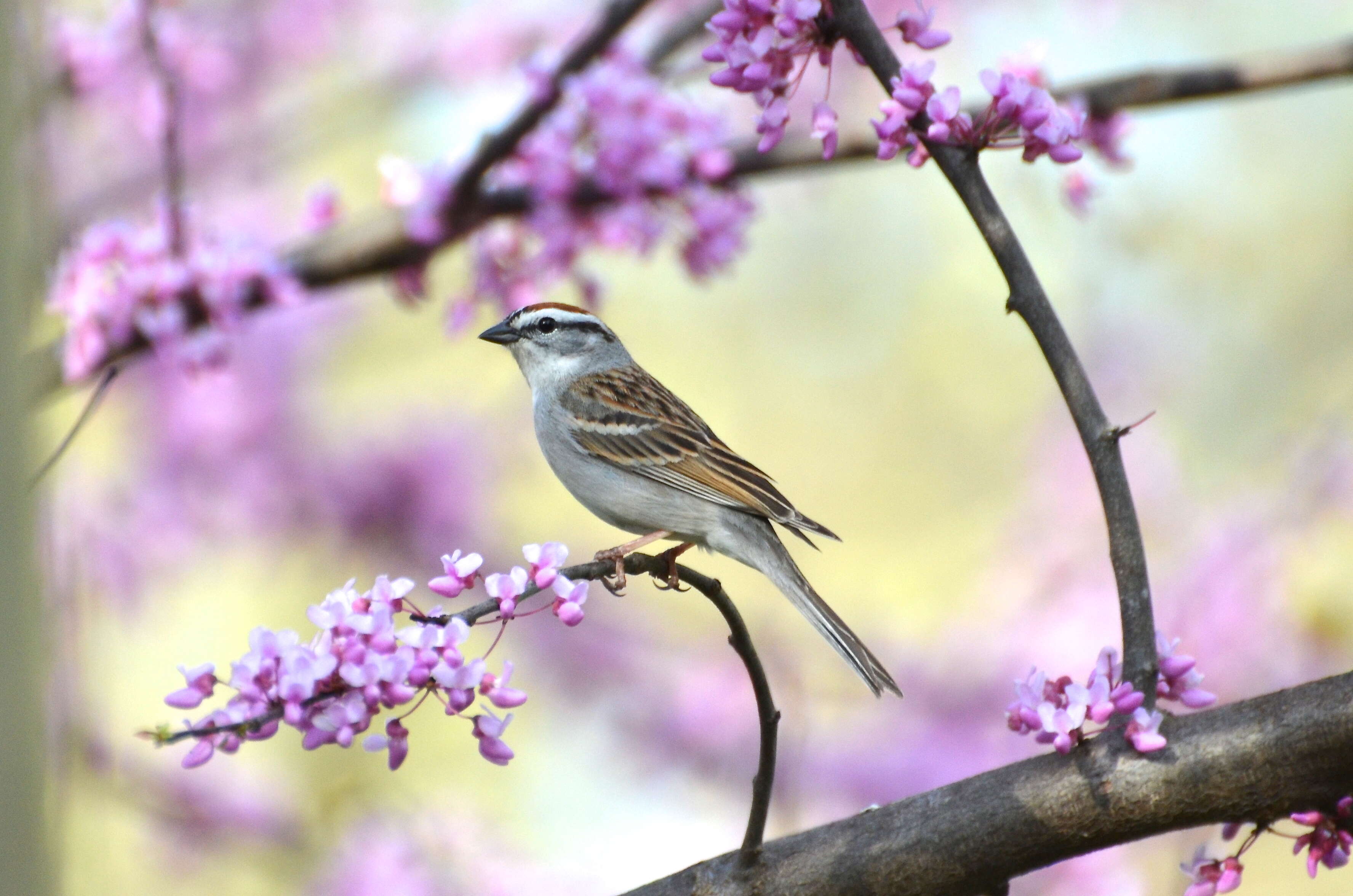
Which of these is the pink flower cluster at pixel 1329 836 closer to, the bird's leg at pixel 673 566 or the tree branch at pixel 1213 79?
the bird's leg at pixel 673 566

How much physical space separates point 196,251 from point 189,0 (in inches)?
121

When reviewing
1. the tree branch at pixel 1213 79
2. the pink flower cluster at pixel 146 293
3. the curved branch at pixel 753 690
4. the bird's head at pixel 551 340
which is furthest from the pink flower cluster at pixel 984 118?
the pink flower cluster at pixel 146 293

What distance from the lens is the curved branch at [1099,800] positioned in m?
1.71

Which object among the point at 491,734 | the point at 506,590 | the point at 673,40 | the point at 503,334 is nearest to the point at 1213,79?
the point at 673,40

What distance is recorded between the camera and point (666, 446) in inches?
141

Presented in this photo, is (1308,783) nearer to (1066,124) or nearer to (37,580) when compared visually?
(1066,124)

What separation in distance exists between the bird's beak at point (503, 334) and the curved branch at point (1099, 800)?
240 cm

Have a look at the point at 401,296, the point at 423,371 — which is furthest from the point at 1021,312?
the point at 423,371

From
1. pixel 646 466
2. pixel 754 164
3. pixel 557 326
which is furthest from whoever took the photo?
pixel 557 326

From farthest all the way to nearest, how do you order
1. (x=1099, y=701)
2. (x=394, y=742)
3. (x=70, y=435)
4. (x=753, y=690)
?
(x=70, y=435)
(x=753, y=690)
(x=1099, y=701)
(x=394, y=742)

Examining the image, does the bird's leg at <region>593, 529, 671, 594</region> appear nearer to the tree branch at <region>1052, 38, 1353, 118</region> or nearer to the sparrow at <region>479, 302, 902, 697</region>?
the sparrow at <region>479, 302, 902, 697</region>

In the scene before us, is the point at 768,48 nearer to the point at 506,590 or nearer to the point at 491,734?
the point at 506,590

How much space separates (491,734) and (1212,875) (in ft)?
3.63

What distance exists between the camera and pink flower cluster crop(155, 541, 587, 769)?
1602 mm
